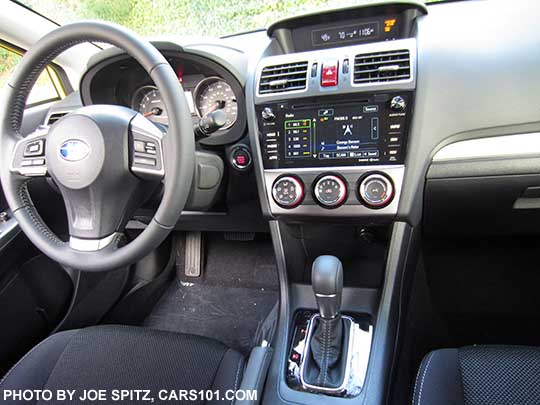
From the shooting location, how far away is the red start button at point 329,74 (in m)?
1.03

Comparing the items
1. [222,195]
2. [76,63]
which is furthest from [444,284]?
[76,63]

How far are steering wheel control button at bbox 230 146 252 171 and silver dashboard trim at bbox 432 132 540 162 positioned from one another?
22.5 inches

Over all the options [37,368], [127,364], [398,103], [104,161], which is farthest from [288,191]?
[37,368]

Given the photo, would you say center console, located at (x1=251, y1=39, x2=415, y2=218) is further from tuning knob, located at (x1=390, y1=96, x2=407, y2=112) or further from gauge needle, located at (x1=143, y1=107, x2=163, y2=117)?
gauge needle, located at (x1=143, y1=107, x2=163, y2=117)

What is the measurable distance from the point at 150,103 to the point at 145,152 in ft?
2.13

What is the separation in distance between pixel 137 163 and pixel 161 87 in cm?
17

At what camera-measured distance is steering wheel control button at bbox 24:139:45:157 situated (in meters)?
0.95

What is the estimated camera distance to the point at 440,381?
870 mm

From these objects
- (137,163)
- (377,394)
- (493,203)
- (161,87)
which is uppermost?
(161,87)

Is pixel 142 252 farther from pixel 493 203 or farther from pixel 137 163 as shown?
pixel 493 203

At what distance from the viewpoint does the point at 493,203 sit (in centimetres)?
112

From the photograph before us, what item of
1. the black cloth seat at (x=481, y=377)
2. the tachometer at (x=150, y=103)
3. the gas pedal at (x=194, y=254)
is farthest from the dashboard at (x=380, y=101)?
the gas pedal at (x=194, y=254)

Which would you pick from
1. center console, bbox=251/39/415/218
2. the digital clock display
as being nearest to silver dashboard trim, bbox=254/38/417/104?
center console, bbox=251/39/415/218

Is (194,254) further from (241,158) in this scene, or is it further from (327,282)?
(327,282)
